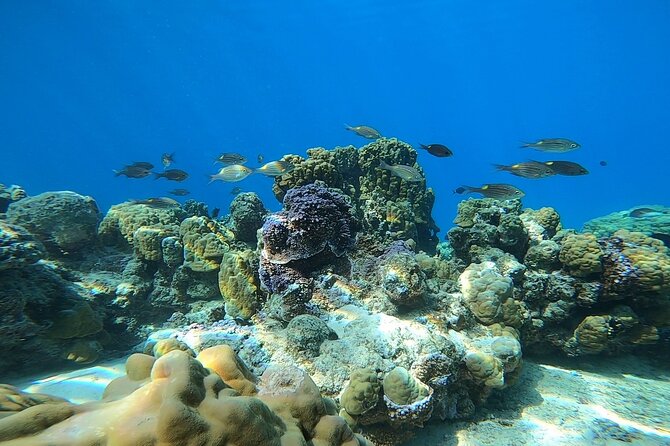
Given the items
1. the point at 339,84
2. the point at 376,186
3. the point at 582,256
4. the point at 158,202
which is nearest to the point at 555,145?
the point at 582,256

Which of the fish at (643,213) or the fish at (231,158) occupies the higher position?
the fish at (231,158)

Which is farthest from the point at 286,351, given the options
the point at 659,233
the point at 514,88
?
A: the point at 514,88

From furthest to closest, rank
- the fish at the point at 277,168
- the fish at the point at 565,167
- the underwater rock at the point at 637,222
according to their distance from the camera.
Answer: the underwater rock at the point at 637,222, the fish at the point at 277,168, the fish at the point at 565,167

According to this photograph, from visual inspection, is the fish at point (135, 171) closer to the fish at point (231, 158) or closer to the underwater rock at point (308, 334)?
the fish at point (231, 158)

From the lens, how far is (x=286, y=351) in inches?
156

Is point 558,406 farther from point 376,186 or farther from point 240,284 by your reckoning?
point 376,186

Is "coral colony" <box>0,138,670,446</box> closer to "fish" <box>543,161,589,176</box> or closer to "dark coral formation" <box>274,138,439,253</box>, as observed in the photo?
"dark coral formation" <box>274,138,439,253</box>

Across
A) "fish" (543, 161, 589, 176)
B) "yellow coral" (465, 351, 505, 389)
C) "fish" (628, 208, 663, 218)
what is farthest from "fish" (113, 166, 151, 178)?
"fish" (628, 208, 663, 218)

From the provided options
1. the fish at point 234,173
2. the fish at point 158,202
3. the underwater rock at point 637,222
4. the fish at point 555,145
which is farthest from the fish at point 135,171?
the underwater rock at point 637,222

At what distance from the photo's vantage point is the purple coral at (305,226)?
4.91 metres

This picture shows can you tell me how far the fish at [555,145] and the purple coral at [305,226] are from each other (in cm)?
492

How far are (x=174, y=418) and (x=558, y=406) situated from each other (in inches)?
189

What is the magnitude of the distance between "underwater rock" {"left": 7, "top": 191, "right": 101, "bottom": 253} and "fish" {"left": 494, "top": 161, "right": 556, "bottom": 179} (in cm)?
868

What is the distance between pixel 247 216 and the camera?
7270 millimetres
